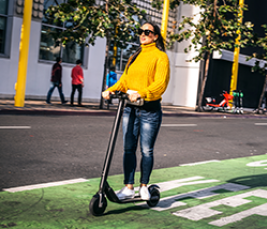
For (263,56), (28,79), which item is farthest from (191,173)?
(263,56)

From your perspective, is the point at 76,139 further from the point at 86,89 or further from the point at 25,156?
the point at 86,89

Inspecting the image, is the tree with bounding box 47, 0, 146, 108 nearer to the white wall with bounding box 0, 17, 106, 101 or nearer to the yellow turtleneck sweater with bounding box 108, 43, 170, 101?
the white wall with bounding box 0, 17, 106, 101

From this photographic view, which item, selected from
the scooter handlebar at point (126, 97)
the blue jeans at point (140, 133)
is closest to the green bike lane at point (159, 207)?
the blue jeans at point (140, 133)

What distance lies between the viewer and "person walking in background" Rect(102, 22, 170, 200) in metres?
3.86

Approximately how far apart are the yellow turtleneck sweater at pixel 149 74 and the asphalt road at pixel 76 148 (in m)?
1.89

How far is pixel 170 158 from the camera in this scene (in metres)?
7.25

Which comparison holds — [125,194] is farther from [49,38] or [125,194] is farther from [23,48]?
[49,38]

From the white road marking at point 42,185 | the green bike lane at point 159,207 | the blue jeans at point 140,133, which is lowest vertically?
the white road marking at point 42,185

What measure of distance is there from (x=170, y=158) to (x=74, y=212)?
3680mm

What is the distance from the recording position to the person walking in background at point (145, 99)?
386 cm

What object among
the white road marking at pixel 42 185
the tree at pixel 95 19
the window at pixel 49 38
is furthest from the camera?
the window at pixel 49 38

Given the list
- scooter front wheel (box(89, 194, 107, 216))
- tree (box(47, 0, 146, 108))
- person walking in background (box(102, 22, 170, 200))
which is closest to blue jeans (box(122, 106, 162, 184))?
person walking in background (box(102, 22, 170, 200))

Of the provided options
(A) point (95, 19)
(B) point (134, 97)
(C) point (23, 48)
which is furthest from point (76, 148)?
(A) point (95, 19)

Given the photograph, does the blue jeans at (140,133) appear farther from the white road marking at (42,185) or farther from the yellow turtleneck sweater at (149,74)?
the white road marking at (42,185)
